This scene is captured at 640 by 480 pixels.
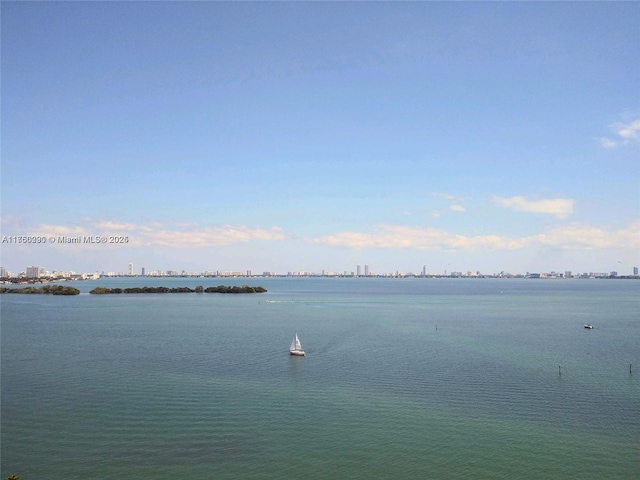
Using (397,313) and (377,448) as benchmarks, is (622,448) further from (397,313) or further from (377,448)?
(397,313)

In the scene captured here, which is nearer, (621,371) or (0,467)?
(0,467)

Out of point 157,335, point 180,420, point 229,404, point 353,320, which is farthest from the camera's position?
point 353,320

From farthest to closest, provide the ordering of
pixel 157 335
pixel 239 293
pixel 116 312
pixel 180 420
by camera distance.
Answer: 1. pixel 239 293
2. pixel 116 312
3. pixel 157 335
4. pixel 180 420

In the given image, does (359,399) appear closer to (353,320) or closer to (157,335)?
(157,335)

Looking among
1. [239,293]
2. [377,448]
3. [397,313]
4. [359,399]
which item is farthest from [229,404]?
[239,293]

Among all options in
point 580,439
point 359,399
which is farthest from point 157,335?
point 580,439

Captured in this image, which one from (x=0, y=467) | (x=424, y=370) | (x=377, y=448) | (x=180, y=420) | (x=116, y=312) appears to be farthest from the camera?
(x=116, y=312)
